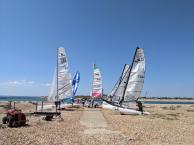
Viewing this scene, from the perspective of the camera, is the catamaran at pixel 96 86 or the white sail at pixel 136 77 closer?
the white sail at pixel 136 77

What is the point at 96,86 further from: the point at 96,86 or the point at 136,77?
the point at 136,77

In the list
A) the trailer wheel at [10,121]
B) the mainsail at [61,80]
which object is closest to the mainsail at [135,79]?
the mainsail at [61,80]

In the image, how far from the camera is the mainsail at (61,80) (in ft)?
116

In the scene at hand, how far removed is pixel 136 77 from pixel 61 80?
874cm

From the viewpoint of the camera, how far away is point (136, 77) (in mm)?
34750

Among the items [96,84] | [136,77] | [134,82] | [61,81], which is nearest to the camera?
[136,77]

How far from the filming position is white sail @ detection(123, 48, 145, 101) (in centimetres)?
3462

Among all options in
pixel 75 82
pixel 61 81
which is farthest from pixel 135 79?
pixel 75 82

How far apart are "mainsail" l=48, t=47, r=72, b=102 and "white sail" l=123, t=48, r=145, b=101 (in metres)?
7.10

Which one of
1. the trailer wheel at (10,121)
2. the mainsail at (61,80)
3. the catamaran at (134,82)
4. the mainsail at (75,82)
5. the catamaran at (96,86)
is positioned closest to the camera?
the trailer wheel at (10,121)

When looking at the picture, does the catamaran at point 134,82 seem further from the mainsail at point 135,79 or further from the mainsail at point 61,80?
the mainsail at point 61,80

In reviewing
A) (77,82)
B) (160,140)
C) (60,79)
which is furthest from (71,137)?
(77,82)

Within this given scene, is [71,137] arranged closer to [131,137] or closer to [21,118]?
[131,137]

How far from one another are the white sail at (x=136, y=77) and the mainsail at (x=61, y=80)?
710 cm
